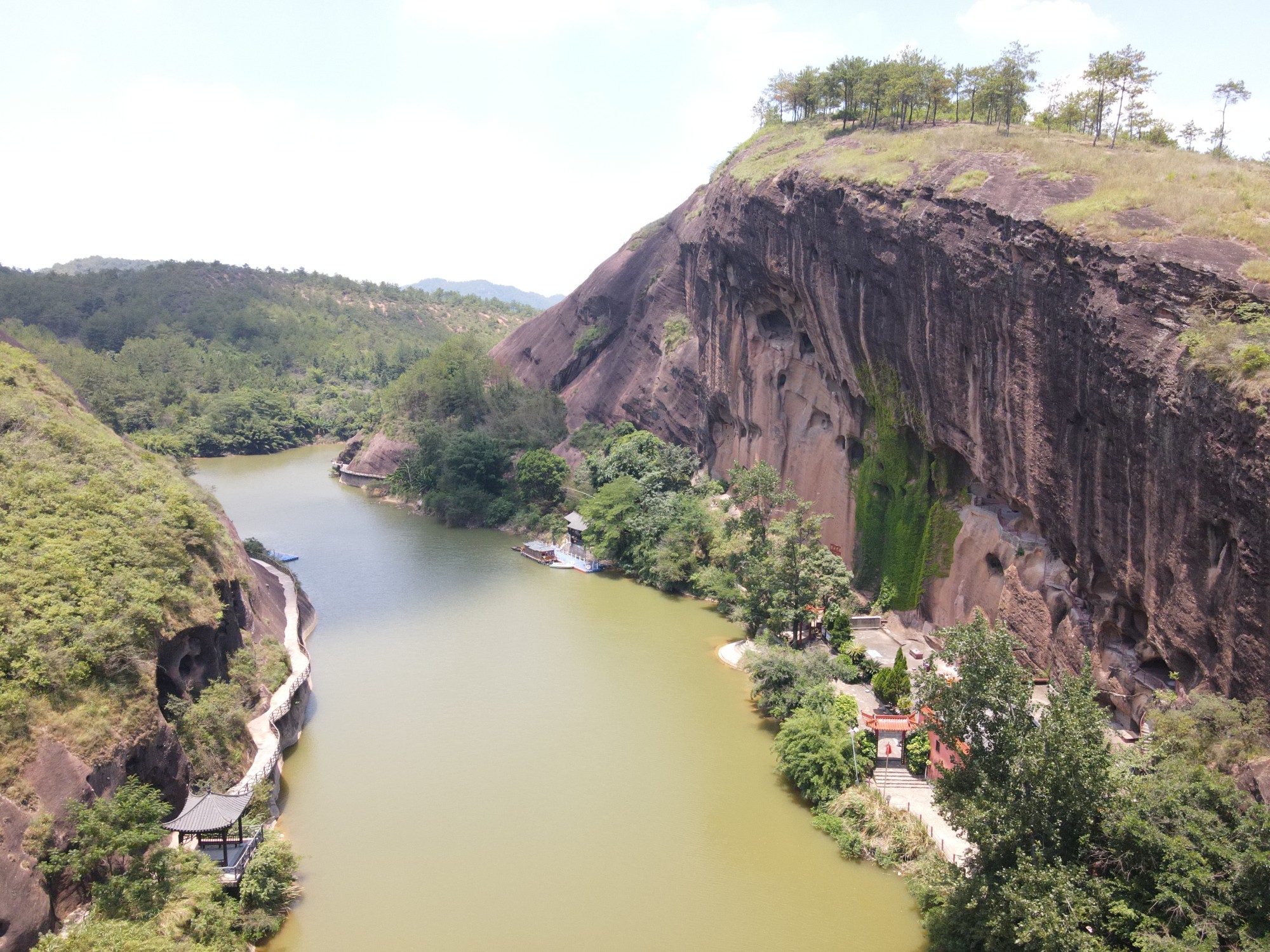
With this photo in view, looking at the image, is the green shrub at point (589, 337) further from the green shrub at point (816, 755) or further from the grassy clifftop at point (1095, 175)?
the green shrub at point (816, 755)

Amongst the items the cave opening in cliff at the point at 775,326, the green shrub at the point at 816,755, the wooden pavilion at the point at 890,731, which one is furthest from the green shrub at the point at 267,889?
the cave opening in cliff at the point at 775,326

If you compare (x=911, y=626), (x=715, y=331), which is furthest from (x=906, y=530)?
(x=715, y=331)

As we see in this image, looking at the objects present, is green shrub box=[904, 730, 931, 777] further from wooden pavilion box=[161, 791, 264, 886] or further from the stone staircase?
wooden pavilion box=[161, 791, 264, 886]

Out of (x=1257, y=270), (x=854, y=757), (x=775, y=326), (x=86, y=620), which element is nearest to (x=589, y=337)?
(x=775, y=326)

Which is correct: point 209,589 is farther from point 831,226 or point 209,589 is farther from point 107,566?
point 831,226

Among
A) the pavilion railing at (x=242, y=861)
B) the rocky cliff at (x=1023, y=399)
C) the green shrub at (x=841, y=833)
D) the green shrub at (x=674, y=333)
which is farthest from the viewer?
the green shrub at (x=674, y=333)

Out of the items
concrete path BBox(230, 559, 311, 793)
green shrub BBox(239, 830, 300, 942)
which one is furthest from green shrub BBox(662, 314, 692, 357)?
green shrub BBox(239, 830, 300, 942)

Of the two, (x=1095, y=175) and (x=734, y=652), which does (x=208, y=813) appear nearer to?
(x=734, y=652)
